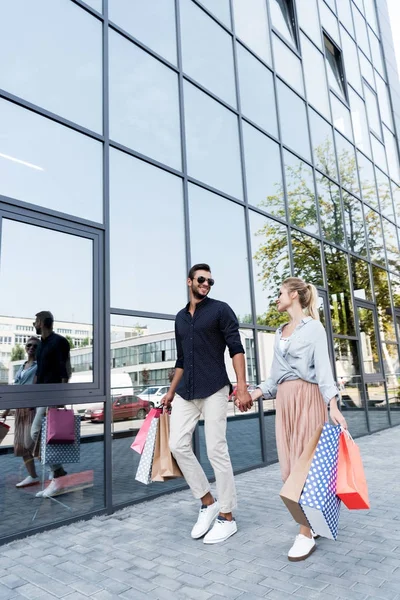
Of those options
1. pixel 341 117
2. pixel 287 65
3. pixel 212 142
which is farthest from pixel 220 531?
pixel 341 117

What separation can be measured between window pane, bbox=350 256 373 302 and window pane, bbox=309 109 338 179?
1855 mm

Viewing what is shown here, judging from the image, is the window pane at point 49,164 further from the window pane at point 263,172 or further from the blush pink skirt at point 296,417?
the window pane at point 263,172

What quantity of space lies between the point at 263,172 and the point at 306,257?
1.64 m

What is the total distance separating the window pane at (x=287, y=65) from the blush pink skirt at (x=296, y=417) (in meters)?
6.87

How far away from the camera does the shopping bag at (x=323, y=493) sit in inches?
88.4

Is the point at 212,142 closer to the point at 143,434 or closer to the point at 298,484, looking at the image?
the point at 143,434

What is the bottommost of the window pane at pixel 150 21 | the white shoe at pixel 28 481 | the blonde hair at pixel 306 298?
the white shoe at pixel 28 481

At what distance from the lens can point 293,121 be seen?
8.02 metres

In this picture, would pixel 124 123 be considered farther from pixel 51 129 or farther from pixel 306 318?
pixel 306 318

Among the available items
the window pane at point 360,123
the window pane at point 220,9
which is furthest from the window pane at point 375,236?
the window pane at point 220,9

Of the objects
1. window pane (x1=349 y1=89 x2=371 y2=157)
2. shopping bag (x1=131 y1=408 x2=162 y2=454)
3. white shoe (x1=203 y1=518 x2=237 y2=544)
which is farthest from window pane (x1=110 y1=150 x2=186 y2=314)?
window pane (x1=349 y1=89 x2=371 y2=157)

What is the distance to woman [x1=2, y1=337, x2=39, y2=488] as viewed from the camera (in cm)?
334

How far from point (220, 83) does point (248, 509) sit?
5608 millimetres

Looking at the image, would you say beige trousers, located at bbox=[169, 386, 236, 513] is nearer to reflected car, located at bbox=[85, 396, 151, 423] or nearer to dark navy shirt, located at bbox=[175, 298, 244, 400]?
dark navy shirt, located at bbox=[175, 298, 244, 400]
